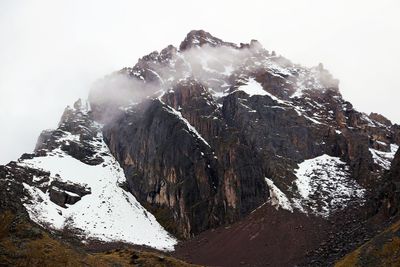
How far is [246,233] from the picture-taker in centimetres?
15900

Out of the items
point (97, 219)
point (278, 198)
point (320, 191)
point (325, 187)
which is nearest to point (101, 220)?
point (97, 219)

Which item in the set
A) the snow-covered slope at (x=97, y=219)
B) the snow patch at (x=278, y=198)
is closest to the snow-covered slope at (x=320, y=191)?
the snow patch at (x=278, y=198)

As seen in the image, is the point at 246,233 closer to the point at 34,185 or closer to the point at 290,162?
the point at 290,162

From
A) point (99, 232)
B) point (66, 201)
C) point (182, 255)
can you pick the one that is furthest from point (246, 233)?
point (66, 201)

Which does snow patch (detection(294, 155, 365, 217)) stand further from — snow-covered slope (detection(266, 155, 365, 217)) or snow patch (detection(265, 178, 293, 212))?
snow patch (detection(265, 178, 293, 212))

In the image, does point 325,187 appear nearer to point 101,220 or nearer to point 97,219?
point 101,220

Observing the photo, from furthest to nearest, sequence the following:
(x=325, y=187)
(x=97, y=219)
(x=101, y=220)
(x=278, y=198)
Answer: (x=97, y=219)
(x=101, y=220)
(x=325, y=187)
(x=278, y=198)

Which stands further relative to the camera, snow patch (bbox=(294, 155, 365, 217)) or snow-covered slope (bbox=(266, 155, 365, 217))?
snow patch (bbox=(294, 155, 365, 217))

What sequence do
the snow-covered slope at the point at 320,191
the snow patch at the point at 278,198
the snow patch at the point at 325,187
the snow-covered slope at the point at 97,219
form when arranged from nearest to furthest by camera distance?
the snow patch at the point at 278,198, the snow-covered slope at the point at 320,191, the snow patch at the point at 325,187, the snow-covered slope at the point at 97,219

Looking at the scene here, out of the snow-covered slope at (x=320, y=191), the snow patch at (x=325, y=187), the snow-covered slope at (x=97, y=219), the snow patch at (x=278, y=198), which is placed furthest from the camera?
the snow-covered slope at (x=97, y=219)

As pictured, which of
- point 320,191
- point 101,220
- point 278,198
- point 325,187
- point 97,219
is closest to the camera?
point 278,198

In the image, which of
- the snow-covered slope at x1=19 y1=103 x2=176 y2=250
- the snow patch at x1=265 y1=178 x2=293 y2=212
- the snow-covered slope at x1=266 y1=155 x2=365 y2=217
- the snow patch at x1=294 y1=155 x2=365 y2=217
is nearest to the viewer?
the snow patch at x1=265 y1=178 x2=293 y2=212

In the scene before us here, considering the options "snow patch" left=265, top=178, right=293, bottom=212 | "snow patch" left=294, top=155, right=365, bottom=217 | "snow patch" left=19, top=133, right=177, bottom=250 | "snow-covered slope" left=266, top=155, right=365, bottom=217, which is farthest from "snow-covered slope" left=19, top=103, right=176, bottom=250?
"snow patch" left=294, top=155, right=365, bottom=217

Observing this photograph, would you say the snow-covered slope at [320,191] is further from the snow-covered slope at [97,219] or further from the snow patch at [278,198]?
the snow-covered slope at [97,219]
